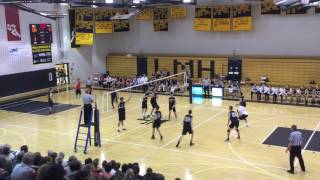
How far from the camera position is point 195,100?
28688 millimetres

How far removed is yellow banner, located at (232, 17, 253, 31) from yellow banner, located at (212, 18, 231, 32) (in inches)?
20.4

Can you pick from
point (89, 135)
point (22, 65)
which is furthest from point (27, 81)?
point (89, 135)

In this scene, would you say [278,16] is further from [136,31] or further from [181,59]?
[136,31]

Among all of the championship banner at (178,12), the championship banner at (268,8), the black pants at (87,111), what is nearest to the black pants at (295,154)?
the black pants at (87,111)

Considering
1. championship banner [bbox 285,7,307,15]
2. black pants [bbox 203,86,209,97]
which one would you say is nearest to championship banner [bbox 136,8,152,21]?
black pants [bbox 203,86,209,97]

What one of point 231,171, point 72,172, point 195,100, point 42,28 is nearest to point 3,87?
point 42,28

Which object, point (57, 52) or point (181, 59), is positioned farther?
point (181, 59)

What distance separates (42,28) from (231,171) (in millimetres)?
22691

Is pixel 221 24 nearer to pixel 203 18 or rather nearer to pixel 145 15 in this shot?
pixel 203 18

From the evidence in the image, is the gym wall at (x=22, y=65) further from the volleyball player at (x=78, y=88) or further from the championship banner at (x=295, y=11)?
the championship banner at (x=295, y=11)

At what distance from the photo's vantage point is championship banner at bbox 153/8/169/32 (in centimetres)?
3631

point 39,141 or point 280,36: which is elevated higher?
point 280,36

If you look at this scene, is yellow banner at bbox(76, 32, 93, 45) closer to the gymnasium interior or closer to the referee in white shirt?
the gymnasium interior

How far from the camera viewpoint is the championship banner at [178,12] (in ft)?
116
